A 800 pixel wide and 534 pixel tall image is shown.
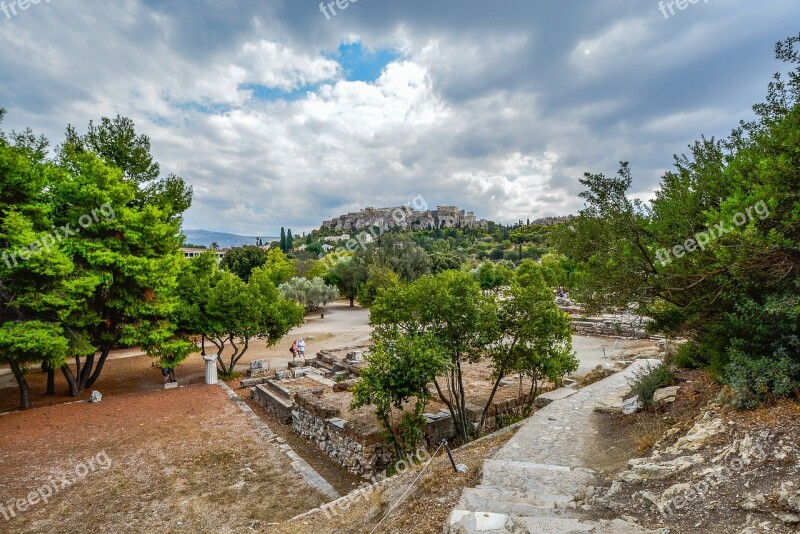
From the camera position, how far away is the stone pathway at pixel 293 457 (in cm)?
848

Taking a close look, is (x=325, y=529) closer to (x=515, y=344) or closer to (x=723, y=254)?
(x=515, y=344)

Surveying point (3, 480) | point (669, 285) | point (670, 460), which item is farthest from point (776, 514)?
point (3, 480)

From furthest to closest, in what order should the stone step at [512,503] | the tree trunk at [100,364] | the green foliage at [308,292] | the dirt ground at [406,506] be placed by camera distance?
the green foliage at [308,292], the tree trunk at [100,364], the dirt ground at [406,506], the stone step at [512,503]

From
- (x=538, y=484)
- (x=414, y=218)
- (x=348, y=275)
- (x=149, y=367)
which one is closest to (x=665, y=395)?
(x=538, y=484)

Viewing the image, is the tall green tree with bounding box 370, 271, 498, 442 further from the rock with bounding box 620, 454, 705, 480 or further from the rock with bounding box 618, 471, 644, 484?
the rock with bounding box 620, 454, 705, 480

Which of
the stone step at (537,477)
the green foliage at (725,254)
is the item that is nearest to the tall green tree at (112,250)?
the stone step at (537,477)

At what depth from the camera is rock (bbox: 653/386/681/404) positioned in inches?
313

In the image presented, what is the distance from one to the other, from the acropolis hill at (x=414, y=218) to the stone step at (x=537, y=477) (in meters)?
119

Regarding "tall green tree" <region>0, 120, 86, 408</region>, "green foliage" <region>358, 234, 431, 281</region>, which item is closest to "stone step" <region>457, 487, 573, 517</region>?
"tall green tree" <region>0, 120, 86, 408</region>

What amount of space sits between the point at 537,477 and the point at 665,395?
426cm

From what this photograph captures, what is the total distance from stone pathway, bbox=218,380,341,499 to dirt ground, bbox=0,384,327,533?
0.17m

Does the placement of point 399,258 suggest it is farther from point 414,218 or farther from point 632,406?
point 414,218

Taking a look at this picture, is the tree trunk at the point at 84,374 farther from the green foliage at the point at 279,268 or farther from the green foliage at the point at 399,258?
the green foliage at the point at 399,258

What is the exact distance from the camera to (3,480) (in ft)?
27.7
